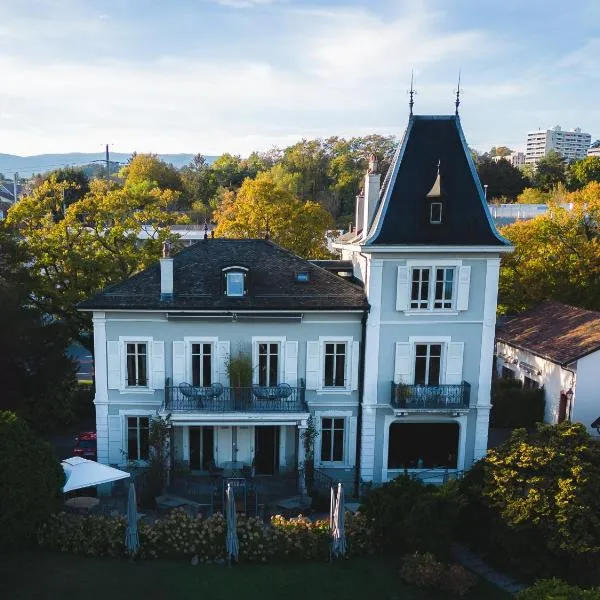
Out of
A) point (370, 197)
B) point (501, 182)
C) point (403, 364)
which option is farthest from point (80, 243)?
point (501, 182)

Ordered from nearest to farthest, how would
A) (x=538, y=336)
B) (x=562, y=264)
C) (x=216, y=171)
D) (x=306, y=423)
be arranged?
(x=306, y=423) < (x=538, y=336) < (x=562, y=264) < (x=216, y=171)

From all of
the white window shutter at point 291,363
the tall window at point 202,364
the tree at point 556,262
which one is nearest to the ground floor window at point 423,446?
the white window shutter at point 291,363

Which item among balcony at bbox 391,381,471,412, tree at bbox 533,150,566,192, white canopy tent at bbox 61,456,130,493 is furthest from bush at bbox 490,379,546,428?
tree at bbox 533,150,566,192

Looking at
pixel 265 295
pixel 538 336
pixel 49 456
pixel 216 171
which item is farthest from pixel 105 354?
pixel 216 171

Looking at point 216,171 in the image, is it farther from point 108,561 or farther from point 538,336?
point 108,561

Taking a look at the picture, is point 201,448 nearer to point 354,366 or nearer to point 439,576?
point 354,366

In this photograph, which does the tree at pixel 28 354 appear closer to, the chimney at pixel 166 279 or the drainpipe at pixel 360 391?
the chimney at pixel 166 279

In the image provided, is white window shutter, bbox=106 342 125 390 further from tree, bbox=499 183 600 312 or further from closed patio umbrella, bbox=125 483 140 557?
tree, bbox=499 183 600 312
